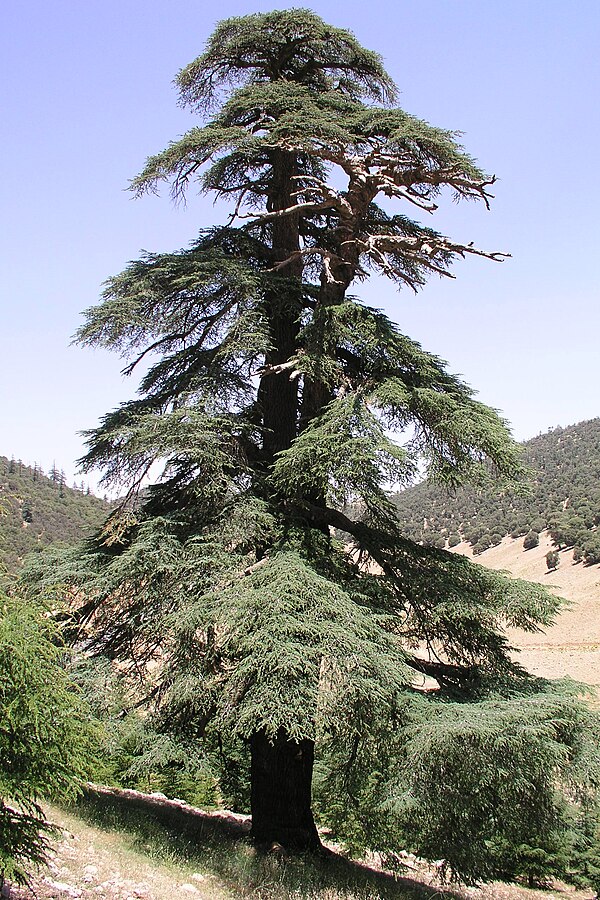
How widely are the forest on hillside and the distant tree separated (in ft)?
0.27

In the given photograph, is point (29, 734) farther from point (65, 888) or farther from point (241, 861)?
point (241, 861)

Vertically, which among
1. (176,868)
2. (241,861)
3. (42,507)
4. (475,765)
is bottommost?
(241,861)

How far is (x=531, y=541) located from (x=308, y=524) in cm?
5210

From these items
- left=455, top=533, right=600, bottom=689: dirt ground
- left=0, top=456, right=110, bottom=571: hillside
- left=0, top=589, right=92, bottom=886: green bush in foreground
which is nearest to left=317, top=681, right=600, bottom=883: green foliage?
left=0, top=589, right=92, bottom=886: green bush in foreground

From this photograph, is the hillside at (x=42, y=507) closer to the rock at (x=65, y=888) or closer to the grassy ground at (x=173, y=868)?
the grassy ground at (x=173, y=868)

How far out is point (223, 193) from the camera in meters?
12.7

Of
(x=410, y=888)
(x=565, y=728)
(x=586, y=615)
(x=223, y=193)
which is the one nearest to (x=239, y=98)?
(x=223, y=193)

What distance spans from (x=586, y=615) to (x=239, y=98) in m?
36.7

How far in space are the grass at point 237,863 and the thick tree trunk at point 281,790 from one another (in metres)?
0.35

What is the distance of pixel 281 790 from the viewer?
955cm

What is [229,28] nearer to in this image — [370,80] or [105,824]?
[370,80]

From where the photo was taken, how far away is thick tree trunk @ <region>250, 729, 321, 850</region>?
9492 millimetres

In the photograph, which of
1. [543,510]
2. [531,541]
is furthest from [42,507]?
[543,510]

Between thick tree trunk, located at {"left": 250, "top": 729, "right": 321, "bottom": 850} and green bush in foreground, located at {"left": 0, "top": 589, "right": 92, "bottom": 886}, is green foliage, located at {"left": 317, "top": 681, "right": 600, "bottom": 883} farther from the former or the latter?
green bush in foreground, located at {"left": 0, "top": 589, "right": 92, "bottom": 886}
